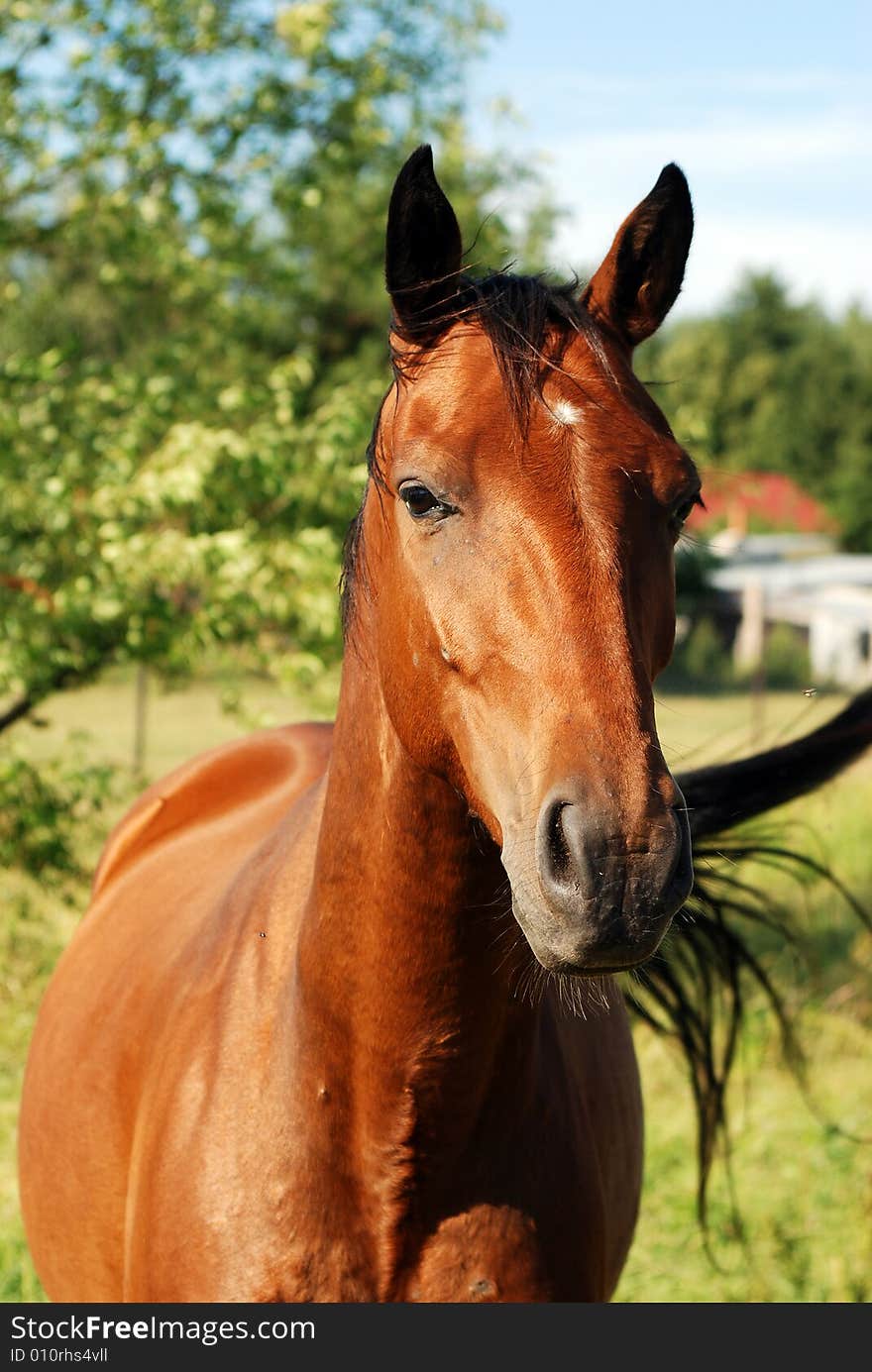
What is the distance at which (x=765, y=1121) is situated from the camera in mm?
5590

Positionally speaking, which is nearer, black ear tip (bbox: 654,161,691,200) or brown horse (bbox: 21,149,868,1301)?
brown horse (bbox: 21,149,868,1301)

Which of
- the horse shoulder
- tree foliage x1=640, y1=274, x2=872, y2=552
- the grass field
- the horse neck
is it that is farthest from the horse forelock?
tree foliage x1=640, y1=274, x2=872, y2=552

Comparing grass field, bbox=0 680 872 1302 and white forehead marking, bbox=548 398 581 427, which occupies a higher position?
white forehead marking, bbox=548 398 581 427

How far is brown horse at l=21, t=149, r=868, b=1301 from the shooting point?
1593 millimetres

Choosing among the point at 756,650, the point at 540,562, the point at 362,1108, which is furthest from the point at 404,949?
the point at 756,650

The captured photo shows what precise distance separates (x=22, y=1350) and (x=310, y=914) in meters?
1.04

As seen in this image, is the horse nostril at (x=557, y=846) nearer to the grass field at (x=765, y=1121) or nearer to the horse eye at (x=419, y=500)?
the horse eye at (x=419, y=500)

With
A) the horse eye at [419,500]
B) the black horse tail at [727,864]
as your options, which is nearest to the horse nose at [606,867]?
the horse eye at [419,500]

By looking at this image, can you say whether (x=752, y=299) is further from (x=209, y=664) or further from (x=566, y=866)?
(x=566, y=866)

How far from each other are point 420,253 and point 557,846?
965 millimetres

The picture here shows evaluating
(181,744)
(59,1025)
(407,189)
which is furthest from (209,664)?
(181,744)

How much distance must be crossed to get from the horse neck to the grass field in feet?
1.63

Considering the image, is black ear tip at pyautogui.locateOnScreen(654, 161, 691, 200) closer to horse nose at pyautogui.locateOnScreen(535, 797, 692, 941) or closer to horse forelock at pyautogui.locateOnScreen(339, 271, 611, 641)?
horse forelock at pyautogui.locateOnScreen(339, 271, 611, 641)

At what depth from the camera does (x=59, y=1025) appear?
318cm
